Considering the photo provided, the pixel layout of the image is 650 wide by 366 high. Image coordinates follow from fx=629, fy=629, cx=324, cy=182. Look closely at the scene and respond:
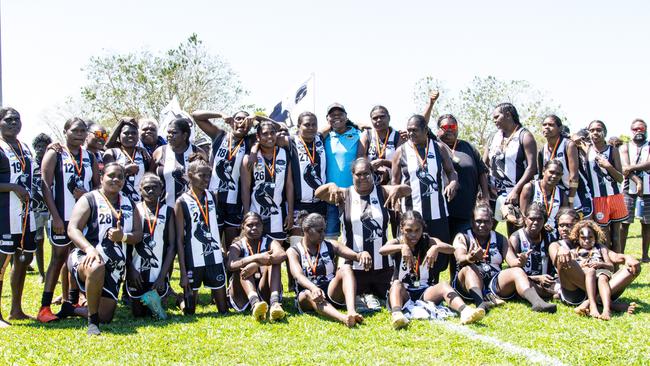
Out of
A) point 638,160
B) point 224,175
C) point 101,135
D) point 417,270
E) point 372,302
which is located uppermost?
point 101,135

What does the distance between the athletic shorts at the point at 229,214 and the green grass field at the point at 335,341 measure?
1438 millimetres

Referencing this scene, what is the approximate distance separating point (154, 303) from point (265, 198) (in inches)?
76.6

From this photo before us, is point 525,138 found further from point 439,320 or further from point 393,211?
point 439,320

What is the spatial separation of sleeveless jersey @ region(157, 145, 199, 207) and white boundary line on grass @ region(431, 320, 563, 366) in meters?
3.62

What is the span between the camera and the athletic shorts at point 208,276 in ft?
23.7

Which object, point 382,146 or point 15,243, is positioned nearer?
point 15,243

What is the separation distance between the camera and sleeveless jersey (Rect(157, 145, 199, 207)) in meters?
8.02

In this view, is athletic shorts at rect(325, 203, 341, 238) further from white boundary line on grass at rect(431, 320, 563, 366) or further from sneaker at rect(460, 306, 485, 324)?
sneaker at rect(460, 306, 485, 324)

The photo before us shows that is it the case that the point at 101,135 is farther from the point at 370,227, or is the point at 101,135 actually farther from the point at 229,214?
the point at 370,227

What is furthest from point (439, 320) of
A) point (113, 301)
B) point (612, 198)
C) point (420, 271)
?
point (612, 198)

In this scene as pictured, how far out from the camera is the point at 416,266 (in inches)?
284

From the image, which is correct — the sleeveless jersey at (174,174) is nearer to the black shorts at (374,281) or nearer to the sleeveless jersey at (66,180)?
the sleeveless jersey at (66,180)

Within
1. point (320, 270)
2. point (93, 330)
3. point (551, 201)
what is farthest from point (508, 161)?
point (93, 330)

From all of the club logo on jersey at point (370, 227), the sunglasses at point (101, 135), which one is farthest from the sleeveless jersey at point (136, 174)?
the club logo on jersey at point (370, 227)
